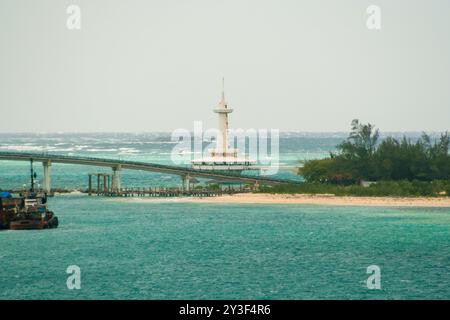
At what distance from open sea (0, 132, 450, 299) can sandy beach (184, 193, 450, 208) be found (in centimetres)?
394

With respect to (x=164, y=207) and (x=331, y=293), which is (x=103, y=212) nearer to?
(x=164, y=207)

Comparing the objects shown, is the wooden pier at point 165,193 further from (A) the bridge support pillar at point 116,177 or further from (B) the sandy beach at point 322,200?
(B) the sandy beach at point 322,200

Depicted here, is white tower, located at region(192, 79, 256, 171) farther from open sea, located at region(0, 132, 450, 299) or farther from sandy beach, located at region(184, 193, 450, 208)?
open sea, located at region(0, 132, 450, 299)

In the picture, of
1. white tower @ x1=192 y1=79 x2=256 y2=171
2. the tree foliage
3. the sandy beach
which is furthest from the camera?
white tower @ x1=192 y1=79 x2=256 y2=171

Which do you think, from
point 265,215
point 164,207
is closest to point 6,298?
point 265,215

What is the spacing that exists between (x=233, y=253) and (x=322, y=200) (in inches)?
1896

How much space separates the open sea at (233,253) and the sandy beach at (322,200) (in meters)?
3.94

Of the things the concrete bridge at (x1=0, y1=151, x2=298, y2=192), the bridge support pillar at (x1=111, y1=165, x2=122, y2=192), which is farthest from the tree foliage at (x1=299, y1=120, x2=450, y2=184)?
the bridge support pillar at (x1=111, y1=165, x2=122, y2=192)

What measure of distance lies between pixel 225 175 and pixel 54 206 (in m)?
29.7

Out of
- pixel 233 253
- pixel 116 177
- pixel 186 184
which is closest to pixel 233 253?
pixel 233 253

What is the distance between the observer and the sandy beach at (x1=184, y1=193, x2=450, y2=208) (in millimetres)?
141250

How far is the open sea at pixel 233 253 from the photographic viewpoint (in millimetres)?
81875

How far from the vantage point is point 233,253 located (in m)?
101
